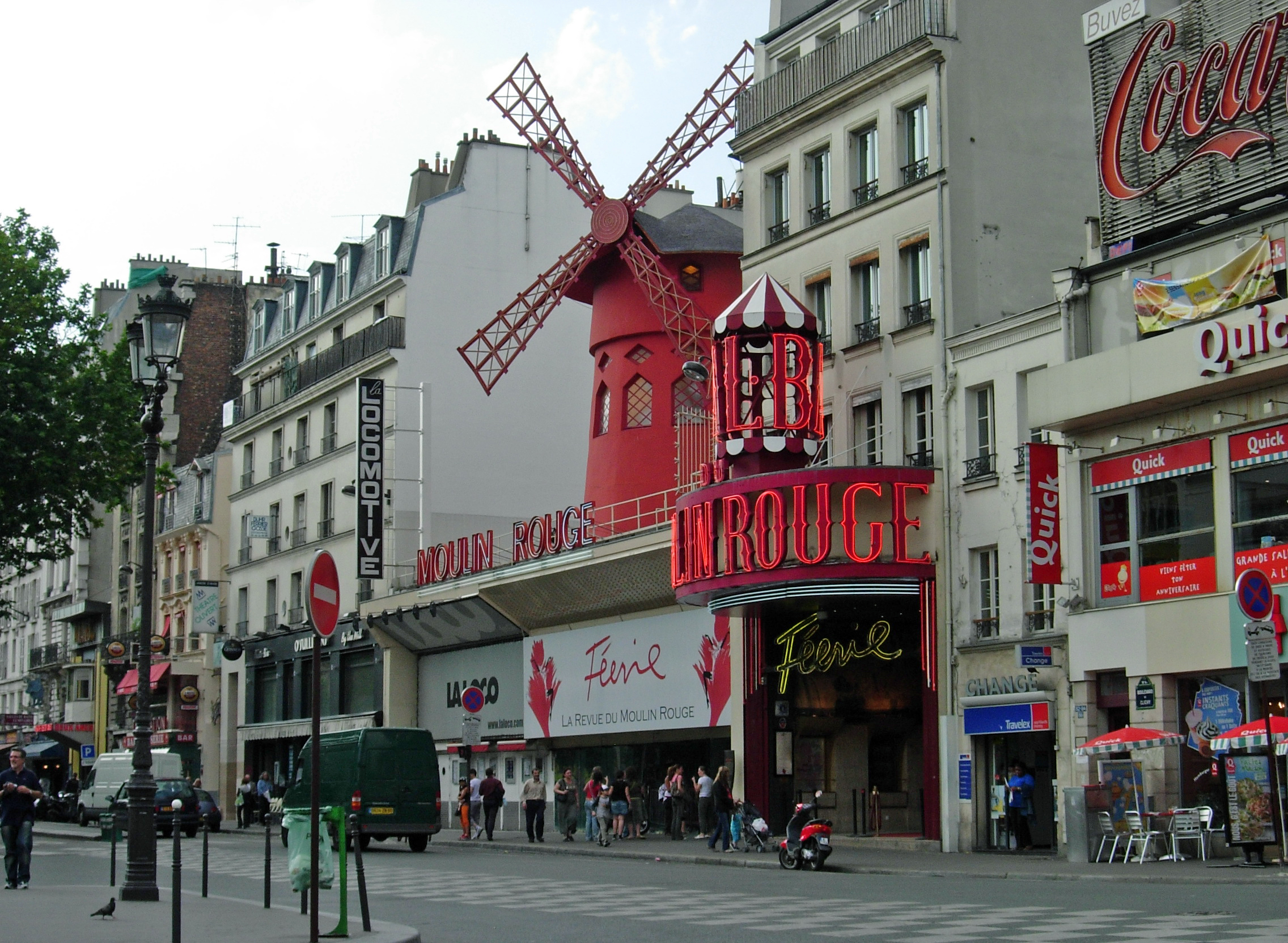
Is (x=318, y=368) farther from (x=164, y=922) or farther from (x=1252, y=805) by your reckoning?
(x=164, y=922)

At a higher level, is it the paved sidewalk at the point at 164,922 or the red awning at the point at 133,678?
the red awning at the point at 133,678

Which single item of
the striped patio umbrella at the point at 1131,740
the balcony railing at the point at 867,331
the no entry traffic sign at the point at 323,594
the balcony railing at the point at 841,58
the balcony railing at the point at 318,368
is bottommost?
the striped patio umbrella at the point at 1131,740

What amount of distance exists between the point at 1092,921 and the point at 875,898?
137 inches

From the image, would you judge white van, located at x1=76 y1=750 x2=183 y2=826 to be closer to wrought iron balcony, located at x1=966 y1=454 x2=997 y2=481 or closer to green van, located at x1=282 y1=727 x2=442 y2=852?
green van, located at x1=282 y1=727 x2=442 y2=852

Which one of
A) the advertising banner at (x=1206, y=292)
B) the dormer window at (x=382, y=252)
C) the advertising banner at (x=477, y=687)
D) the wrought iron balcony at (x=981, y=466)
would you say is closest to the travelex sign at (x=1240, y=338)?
the advertising banner at (x=1206, y=292)

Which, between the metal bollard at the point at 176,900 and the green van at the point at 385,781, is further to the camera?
the green van at the point at 385,781

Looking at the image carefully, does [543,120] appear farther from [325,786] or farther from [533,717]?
[325,786]

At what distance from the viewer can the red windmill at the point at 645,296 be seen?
1449 inches

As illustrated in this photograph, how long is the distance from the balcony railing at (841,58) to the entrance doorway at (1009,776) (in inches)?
433

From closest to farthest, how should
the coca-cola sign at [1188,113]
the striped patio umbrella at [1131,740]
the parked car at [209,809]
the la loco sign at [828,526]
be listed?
the striped patio umbrella at [1131,740], the coca-cola sign at [1188,113], the la loco sign at [828,526], the parked car at [209,809]

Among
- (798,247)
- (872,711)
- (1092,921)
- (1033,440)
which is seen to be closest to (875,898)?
(1092,921)

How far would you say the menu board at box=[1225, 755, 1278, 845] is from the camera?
19.1 meters

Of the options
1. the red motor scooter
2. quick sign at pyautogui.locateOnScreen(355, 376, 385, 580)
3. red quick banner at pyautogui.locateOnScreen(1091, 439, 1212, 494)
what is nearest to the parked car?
quick sign at pyautogui.locateOnScreen(355, 376, 385, 580)

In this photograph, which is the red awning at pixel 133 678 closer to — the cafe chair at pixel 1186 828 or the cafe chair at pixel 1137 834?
the cafe chair at pixel 1137 834
